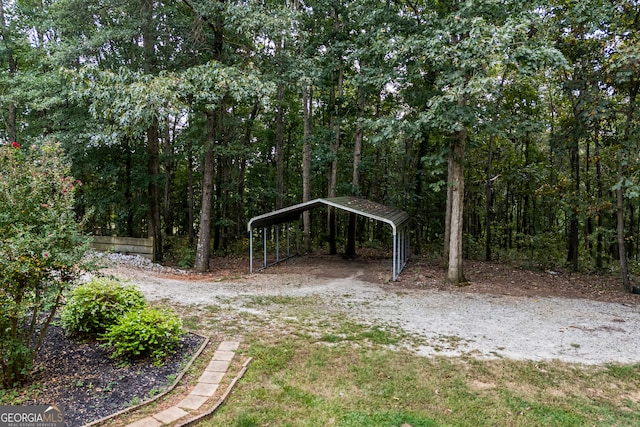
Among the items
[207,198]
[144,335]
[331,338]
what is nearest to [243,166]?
[207,198]

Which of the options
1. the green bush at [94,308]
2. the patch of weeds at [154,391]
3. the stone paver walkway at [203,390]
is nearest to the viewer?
the stone paver walkway at [203,390]

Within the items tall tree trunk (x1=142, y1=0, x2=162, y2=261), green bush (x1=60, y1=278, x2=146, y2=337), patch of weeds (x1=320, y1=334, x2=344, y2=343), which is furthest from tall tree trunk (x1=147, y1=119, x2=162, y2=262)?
patch of weeds (x1=320, y1=334, x2=344, y2=343)

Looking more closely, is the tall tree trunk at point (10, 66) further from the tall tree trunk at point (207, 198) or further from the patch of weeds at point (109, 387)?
the patch of weeds at point (109, 387)

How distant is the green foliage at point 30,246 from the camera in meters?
2.92

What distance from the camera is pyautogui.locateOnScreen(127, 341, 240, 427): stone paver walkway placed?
2811 millimetres

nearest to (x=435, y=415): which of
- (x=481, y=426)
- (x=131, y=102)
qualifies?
(x=481, y=426)

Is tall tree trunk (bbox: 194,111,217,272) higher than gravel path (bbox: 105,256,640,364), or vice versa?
tall tree trunk (bbox: 194,111,217,272)

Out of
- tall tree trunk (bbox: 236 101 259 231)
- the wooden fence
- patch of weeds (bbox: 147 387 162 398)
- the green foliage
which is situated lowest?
patch of weeds (bbox: 147 387 162 398)

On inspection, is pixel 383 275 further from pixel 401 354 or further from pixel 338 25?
pixel 338 25

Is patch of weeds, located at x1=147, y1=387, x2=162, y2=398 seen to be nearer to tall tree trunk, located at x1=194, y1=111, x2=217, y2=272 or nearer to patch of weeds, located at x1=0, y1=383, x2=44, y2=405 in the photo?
patch of weeds, located at x1=0, y1=383, x2=44, y2=405

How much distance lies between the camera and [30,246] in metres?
2.90

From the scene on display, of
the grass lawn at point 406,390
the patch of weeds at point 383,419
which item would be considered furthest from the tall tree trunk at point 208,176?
the patch of weeds at point 383,419

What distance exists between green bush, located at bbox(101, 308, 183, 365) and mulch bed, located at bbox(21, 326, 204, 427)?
96 mm

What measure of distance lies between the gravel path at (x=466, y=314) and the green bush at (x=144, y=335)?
Result: 211cm
